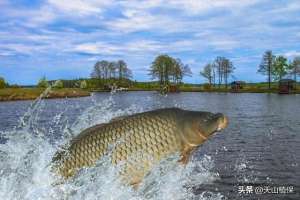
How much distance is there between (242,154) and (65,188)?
1624 centimetres

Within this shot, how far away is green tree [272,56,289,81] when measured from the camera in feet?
493

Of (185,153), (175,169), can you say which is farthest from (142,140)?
(175,169)

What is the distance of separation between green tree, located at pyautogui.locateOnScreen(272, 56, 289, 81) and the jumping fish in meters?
149

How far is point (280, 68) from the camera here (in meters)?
150

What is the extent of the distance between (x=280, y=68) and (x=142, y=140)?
150211mm

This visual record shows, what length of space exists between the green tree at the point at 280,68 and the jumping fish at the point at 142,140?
14928 centimetres

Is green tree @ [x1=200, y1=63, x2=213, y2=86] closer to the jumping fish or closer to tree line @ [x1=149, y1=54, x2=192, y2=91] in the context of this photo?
tree line @ [x1=149, y1=54, x2=192, y2=91]

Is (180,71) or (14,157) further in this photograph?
(180,71)

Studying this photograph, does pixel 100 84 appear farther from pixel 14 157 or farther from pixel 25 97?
pixel 14 157

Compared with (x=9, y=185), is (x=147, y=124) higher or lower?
higher

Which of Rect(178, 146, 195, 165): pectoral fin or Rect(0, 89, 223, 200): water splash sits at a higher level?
Rect(178, 146, 195, 165): pectoral fin

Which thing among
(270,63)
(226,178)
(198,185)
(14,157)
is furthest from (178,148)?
(270,63)

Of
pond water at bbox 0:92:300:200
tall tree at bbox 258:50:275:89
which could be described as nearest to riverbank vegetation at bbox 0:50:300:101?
tall tree at bbox 258:50:275:89

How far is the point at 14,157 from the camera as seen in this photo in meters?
8.88
